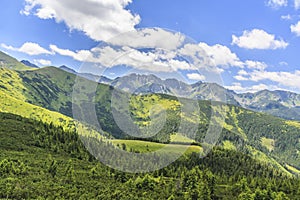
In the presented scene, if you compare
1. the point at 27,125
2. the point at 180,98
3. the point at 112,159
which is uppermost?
the point at 180,98

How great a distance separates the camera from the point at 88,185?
3573 inches

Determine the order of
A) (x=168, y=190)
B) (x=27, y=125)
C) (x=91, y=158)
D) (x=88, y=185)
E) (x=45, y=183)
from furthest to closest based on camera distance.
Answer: (x=27, y=125) → (x=91, y=158) → (x=168, y=190) → (x=88, y=185) → (x=45, y=183)

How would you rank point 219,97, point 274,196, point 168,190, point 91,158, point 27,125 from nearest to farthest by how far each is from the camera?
point 219,97 < point 168,190 < point 274,196 < point 91,158 < point 27,125

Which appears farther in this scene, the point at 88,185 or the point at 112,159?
the point at 112,159

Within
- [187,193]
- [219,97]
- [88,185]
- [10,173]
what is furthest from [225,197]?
[219,97]

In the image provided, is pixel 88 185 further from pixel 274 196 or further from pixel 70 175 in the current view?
pixel 274 196

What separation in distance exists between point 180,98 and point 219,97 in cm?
517

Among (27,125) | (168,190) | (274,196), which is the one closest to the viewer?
(168,190)

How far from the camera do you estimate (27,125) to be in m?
188

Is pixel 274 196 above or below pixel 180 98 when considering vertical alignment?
below

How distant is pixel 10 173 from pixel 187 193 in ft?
182

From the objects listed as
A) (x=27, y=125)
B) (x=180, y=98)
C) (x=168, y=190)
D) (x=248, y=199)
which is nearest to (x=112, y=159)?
(x=27, y=125)

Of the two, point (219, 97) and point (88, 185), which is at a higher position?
point (219, 97)

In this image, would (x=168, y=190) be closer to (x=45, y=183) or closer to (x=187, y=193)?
(x=187, y=193)
